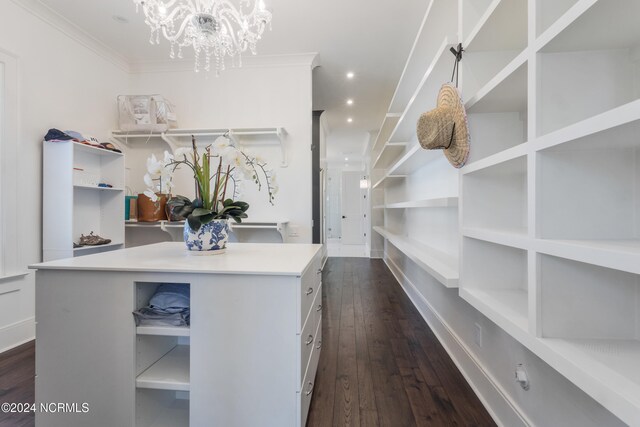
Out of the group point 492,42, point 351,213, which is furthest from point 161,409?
point 351,213

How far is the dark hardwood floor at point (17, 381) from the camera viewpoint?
1.36m

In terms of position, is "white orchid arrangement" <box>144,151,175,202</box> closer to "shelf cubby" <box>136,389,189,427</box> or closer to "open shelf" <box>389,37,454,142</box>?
"shelf cubby" <box>136,389,189,427</box>

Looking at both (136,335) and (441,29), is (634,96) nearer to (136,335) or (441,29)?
(441,29)

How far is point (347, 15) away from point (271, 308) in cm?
260

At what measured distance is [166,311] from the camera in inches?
44.6

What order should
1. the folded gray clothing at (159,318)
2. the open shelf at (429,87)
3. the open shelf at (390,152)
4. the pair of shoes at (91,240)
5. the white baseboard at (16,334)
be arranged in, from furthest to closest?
the open shelf at (390,152), the pair of shoes at (91,240), the white baseboard at (16,334), the open shelf at (429,87), the folded gray clothing at (159,318)

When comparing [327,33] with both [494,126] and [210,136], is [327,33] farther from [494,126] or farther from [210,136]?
[494,126]

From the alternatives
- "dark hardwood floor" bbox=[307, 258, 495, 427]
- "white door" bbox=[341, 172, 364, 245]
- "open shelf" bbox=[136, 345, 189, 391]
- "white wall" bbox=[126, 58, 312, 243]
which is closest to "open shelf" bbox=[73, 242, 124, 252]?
"white wall" bbox=[126, 58, 312, 243]

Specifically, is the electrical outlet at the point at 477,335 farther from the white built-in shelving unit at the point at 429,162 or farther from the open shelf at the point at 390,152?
the open shelf at the point at 390,152

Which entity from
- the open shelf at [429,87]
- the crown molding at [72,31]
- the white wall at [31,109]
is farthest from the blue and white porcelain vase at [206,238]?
the crown molding at [72,31]

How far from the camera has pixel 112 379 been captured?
3.61ft

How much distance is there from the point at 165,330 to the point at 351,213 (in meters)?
7.35

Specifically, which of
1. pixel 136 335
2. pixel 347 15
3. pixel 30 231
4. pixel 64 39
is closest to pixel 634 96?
pixel 136 335

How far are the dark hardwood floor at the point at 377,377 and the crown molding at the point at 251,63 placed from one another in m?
2.79
